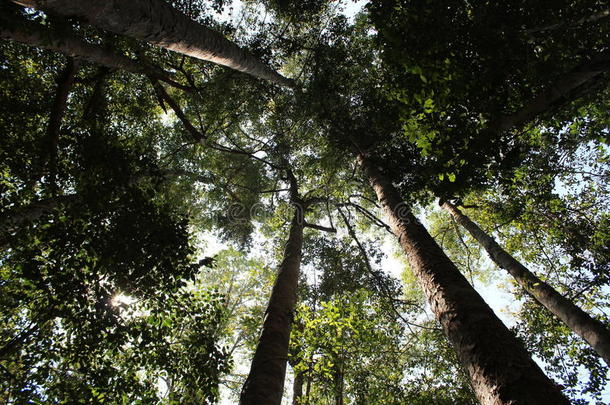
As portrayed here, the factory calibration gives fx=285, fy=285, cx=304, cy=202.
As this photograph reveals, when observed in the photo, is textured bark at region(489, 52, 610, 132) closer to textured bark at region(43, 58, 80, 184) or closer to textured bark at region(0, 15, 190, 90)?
textured bark at region(0, 15, 190, 90)

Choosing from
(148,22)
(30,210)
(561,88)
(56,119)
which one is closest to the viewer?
(561,88)

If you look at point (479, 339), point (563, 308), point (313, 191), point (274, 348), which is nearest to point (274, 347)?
point (274, 348)

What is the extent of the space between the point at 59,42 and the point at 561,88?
262 inches

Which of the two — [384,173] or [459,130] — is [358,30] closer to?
[384,173]

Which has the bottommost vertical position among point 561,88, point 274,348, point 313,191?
point 274,348

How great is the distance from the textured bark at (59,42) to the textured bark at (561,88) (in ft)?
20.7

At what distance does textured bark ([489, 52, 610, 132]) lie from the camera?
3.24 metres

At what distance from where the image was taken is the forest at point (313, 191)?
12.2 ft

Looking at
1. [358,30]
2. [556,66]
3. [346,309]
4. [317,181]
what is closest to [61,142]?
[346,309]

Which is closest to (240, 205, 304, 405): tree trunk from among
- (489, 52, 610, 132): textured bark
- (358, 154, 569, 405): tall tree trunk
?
(358, 154, 569, 405): tall tree trunk

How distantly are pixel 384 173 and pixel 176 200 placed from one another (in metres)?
9.04

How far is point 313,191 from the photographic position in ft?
39.0

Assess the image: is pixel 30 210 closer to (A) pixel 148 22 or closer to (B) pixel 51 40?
(B) pixel 51 40

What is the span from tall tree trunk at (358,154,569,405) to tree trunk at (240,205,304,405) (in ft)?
8.49
